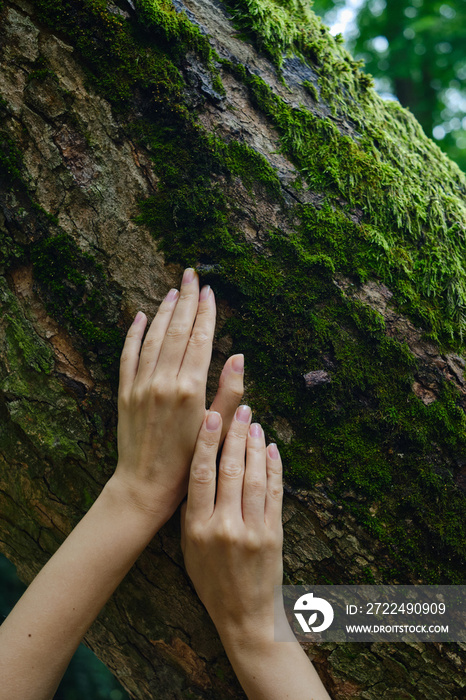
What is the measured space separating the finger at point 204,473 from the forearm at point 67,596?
17 centimetres

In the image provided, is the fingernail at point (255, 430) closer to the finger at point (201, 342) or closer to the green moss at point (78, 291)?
the finger at point (201, 342)

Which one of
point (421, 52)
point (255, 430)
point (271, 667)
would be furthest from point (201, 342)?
point (421, 52)

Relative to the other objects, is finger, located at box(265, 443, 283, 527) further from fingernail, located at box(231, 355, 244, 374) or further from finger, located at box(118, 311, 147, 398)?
finger, located at box(118, 311, 147, 398)

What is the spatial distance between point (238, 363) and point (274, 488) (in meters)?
0.57

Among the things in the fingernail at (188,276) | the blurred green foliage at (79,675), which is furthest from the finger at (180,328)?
the blurred green foliage at (79,675)

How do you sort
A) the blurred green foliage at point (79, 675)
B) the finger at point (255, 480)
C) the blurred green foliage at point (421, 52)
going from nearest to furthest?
the finger at point (255, 480)
the blurred green foliage at point (79, 675)
the blurred green foliage at point (421, 52)

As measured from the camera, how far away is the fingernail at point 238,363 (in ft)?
5.81

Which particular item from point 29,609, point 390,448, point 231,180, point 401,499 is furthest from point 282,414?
point 29,609

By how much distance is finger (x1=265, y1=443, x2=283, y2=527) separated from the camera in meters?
1.66

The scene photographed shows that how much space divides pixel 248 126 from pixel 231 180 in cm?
33

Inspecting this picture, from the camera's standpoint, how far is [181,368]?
67.3 inches

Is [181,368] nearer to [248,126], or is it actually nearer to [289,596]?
[289,596]

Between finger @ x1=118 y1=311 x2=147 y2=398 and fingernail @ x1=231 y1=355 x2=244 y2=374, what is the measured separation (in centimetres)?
44

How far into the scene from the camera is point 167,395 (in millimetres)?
1646
